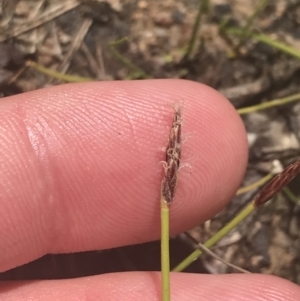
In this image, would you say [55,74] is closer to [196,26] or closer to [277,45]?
[196,26]

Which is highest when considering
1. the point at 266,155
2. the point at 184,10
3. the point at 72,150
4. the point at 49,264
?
the point at 184,10

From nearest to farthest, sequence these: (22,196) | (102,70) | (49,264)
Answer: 1. (22,196)
2. (49,264)
3. (102,70)

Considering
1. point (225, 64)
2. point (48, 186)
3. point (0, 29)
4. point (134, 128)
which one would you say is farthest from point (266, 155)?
point (0, 29)

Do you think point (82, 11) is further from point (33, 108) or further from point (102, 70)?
point (33, 108)

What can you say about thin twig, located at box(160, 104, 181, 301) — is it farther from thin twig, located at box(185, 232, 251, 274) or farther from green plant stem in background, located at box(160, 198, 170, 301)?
thin twig, located at box(185, 232, 251, 274)

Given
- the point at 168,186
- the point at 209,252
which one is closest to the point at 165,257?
the point at 168,186

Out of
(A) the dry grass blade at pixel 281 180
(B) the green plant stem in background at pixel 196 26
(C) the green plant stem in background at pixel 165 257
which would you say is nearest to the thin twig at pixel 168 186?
(C) the green plant stem in background at pixel 165 257
